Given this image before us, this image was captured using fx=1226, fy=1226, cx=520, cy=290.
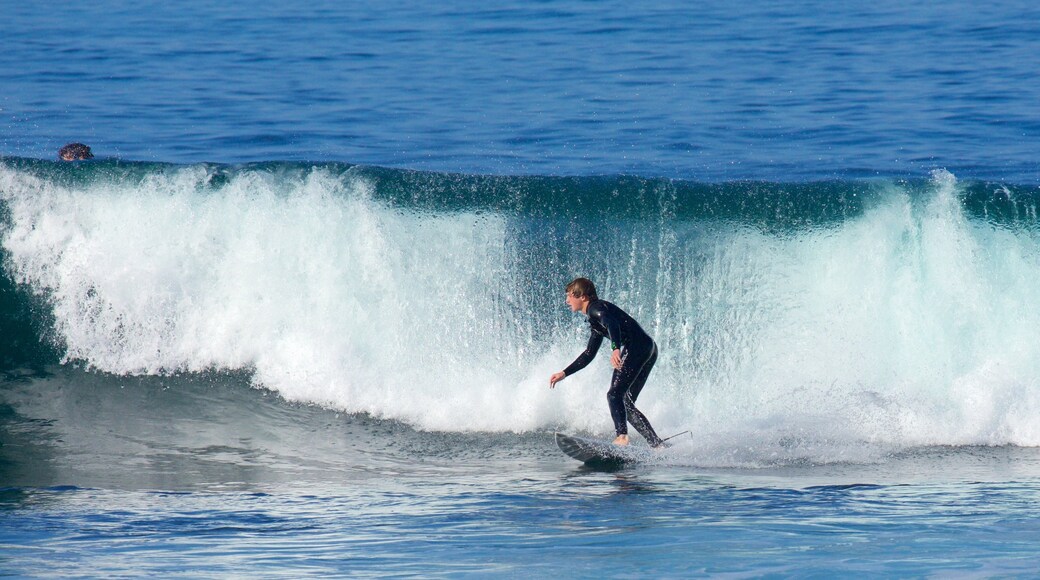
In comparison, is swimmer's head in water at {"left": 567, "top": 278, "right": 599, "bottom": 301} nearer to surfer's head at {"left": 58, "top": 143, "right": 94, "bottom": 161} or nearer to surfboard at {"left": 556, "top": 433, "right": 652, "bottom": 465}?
surfboard at {"left": 556, "top": 433, "right": 652, "bottom": 465}

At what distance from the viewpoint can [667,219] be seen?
11953mm

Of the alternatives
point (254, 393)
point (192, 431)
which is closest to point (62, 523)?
point (192, 431)

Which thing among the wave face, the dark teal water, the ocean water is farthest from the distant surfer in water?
the dark teal water

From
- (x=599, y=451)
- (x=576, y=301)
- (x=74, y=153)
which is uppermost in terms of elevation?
(x=74, y=153)

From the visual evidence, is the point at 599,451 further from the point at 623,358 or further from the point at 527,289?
the point at 527,289

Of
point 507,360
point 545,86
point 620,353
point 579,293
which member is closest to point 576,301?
point 579,293

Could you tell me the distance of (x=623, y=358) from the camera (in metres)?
9.70

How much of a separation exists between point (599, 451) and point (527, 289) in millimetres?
2419

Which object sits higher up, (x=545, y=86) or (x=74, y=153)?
(x=545, y=86)

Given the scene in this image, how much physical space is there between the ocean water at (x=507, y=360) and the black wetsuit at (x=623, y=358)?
458 mm

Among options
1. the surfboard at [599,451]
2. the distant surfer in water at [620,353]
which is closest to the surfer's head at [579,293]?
the distant surfer in water at [620,353]

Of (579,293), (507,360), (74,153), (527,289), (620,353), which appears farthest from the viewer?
(74,153)

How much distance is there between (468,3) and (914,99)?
12438 millimetres

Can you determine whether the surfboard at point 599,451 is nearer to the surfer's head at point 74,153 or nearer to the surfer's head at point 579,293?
the surfer's head at point 579,293
